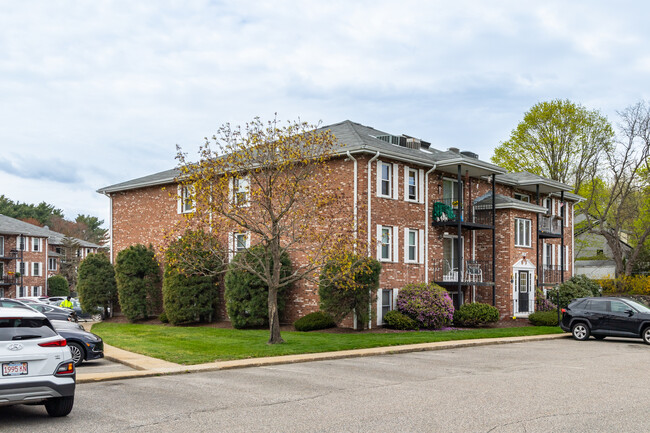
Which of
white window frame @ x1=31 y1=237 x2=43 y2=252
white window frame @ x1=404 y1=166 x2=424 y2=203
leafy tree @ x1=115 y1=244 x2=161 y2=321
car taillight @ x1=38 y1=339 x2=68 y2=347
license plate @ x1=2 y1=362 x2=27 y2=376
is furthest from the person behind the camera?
white window frame @ x1=31 y1=237 x2=43 y2=252

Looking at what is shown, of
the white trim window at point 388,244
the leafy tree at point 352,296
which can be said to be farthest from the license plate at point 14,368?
the white trim window at point 388,244

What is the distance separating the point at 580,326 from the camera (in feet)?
79.1

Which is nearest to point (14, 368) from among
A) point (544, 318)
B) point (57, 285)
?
point (544, 318)

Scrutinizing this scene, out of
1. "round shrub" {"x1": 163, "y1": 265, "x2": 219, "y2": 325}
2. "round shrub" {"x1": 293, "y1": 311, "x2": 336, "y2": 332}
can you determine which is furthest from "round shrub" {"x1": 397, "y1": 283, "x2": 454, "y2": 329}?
"round shrub" {"x1": 163, "y1": 265, "x2": 219, "y2": 325}

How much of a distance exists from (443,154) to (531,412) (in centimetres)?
2217

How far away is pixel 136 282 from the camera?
3159 centimetres

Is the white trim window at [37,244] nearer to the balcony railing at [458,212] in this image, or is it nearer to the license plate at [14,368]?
the balcony railing at [458,212]

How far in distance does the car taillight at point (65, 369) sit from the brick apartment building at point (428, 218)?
14158 millimetres

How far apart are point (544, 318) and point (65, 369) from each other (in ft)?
82.7

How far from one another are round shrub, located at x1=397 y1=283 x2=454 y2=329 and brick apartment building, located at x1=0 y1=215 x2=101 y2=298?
48060mm

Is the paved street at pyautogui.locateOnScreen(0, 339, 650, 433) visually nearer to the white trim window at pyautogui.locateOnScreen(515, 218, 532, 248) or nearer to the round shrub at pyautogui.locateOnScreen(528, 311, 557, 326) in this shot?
the round shrub at pyautogui.locateOnScreen(528, 311, 557, 326)

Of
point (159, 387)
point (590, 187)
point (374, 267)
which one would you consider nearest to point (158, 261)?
point (374, 267)

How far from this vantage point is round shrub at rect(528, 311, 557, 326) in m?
30.0

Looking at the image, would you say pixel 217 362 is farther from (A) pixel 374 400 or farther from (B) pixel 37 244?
(B) pixel 37 244
